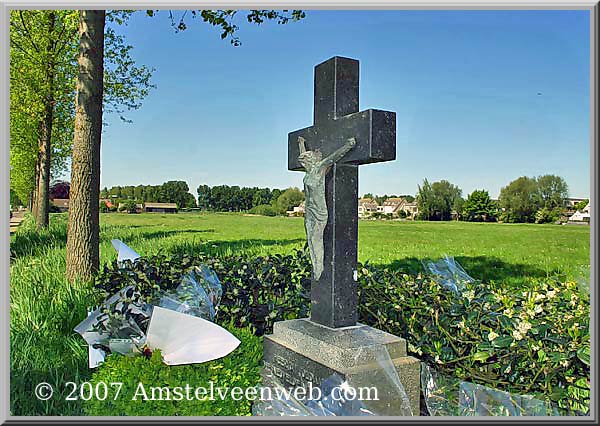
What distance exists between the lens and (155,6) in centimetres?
321

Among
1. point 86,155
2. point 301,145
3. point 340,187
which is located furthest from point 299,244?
point 340,187

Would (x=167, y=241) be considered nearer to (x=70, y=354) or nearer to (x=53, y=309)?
(x=53, y=309)

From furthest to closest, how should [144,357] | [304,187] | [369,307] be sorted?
1. [369,307]
2. [304,187]
3. [144,357]

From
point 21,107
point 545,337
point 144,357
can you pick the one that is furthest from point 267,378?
point 21,107

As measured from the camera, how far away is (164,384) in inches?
112

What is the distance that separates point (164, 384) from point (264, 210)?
4.03 metres

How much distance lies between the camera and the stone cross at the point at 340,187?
3.20 m

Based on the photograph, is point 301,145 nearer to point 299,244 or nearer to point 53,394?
point 53,394

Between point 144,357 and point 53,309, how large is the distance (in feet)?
5.91

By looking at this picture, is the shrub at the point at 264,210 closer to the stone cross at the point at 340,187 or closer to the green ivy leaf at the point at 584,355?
the stone cross at the point at 340,187

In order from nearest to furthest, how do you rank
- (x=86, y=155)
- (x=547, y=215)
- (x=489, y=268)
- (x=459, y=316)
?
(x=459, y=316)
(x=86, y=155)
(x=547, y=215)
(x=489, y=268)

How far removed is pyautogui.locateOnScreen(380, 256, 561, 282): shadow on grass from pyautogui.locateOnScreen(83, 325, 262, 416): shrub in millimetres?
3683

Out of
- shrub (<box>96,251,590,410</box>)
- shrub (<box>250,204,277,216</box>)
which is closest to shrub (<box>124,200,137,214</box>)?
shrub (<box>250,204,277,216</box>)

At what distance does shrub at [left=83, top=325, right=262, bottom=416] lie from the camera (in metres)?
2.77
